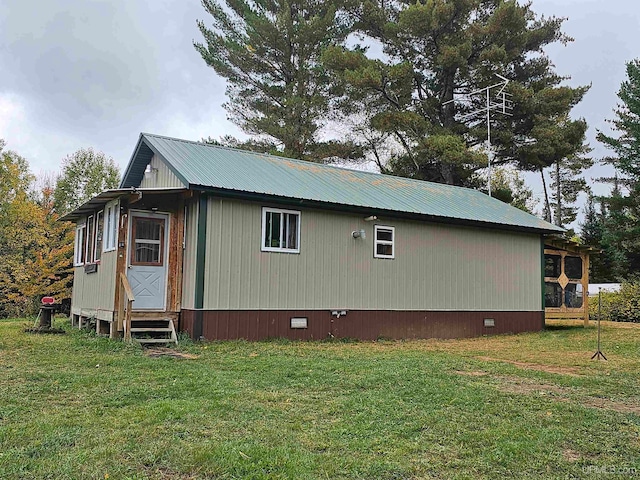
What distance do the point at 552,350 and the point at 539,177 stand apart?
104ft

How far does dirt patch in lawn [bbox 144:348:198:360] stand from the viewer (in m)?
8.30

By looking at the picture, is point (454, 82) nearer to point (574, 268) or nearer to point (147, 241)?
point (574, 268)

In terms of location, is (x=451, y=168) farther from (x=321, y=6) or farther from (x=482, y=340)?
(x=482, y=340)

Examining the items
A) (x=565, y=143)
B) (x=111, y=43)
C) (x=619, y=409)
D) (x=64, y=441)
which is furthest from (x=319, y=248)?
(x=565, y=143)

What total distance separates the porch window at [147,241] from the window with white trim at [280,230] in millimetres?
1958

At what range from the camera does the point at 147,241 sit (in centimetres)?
1077

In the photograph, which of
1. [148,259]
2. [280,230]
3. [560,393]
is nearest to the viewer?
[560,393]

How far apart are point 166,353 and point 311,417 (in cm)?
440

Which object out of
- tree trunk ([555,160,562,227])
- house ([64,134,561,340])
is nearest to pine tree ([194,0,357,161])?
house ([64,134,561,340])

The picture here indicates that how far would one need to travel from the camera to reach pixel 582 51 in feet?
87.1

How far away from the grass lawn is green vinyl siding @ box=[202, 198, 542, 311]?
88.9 inches

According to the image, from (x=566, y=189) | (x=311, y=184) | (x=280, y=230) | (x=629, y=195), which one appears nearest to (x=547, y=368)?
(x=280, y=230)

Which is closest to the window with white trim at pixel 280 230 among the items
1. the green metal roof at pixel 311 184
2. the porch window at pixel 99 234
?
the green metal roof at pixel 311 184

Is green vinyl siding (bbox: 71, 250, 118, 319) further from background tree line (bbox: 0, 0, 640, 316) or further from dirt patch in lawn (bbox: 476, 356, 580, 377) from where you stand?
background tree line (bbox: 0, 0, 640, 316)
